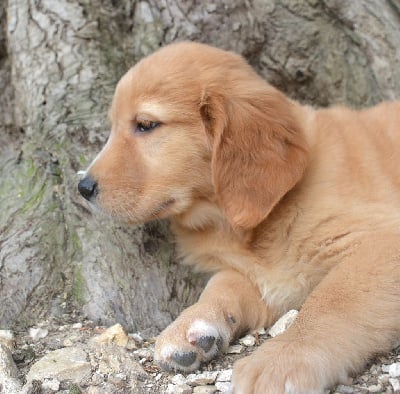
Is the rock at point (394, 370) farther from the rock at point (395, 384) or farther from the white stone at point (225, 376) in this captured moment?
the white stone at point (225, 376)

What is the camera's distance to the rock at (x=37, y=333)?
9.76ft

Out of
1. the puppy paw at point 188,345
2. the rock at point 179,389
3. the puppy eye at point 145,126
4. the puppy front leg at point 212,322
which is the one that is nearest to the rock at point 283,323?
the puppy front leg at point 212,322

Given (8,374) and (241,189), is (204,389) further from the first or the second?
(241,189)

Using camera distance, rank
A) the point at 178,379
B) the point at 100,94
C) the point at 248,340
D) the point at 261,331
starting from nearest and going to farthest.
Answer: the point at 178,379, the point at 248,340, the point at 261,331, the point at 100,94

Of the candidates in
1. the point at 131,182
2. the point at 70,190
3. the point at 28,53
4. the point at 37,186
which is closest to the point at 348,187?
the point at 131,182

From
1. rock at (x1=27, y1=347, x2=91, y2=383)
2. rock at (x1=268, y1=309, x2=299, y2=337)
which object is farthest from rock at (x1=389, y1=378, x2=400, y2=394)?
rock at (x1=27, y1=347, x2=91, y2=383)

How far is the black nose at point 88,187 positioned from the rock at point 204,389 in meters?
1.12

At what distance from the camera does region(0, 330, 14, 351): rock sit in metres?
2.81

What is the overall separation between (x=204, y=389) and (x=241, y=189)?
990mm

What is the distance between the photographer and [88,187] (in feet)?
9.91

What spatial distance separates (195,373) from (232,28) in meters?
2.60

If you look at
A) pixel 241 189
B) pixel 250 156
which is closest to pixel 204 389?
pixel 241 189

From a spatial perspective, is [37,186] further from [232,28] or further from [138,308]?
[232,28]

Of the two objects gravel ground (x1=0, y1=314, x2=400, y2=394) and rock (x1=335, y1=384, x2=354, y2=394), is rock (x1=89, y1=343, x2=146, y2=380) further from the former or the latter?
rock (x1=335, y1=384, x2=354, y2=394)
